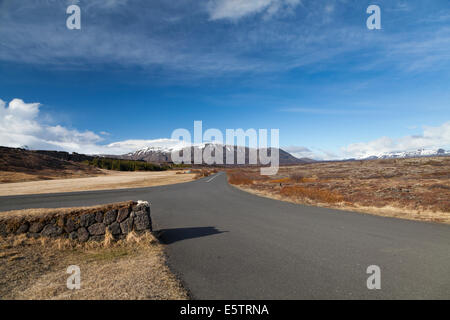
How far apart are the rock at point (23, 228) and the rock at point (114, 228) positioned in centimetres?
263

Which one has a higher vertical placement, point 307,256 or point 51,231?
point 51,231

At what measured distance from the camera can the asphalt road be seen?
15.1 ft

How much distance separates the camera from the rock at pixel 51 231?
758cm

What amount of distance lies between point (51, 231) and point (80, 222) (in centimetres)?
93

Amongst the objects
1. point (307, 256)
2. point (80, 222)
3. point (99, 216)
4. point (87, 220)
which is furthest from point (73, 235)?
point (307, 256)

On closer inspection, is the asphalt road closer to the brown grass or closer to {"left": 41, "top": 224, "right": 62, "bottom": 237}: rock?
{"left": 41, "top": 224, "right": 62, "bottom": 237}: rock

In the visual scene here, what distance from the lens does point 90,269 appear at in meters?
5.75

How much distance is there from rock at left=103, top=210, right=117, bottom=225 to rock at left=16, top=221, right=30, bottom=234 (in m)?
2.46

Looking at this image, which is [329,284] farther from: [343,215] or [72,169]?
[72,169]

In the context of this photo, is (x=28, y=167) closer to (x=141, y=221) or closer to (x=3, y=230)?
(x=3, y=230)

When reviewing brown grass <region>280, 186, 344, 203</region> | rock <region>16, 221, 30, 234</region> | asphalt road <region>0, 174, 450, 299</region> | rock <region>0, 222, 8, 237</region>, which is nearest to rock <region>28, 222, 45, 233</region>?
rock <region>16, 221, 30, 234</region>

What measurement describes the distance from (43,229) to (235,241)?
249 inches
